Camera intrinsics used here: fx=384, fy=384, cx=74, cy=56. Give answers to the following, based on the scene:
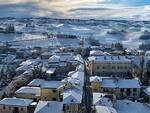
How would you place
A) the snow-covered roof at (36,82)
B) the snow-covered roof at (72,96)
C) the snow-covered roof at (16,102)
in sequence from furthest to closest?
the snow-covered roof at (36,82)
the snow-covered roof at (16,102)
the snow-covered roof at (72,96)

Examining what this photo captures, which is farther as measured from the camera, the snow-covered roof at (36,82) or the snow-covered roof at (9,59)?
the snow-covered roof at (9,59)

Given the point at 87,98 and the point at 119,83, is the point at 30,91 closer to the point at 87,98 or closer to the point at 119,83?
the point at 87,98

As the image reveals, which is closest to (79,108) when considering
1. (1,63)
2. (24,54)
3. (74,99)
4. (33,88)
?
(74,99)

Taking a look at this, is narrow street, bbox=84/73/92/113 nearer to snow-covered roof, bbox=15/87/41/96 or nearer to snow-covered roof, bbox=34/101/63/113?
snow-covered roof, bbox=34/101/63/113

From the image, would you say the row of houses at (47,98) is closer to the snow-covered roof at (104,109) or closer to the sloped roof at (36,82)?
the sloped roof at (36,82)

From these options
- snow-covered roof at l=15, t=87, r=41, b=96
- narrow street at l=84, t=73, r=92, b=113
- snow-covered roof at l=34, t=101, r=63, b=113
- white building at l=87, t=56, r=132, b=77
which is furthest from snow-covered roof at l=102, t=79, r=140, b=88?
snow-covered roof at l=34, t=101, r=63, b=113

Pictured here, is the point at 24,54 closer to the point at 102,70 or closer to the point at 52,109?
the point at 102,70

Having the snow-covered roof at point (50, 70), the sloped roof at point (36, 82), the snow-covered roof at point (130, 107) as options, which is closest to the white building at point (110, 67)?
the snow-covered roof at point (50, 70)
